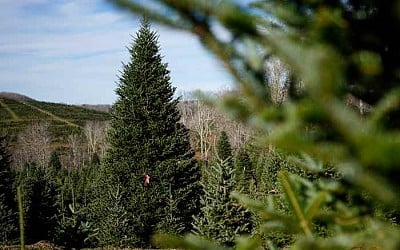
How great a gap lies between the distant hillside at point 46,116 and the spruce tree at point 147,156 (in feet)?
188

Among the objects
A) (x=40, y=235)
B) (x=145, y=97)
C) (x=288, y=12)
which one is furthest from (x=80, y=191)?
(x=288, y=12)

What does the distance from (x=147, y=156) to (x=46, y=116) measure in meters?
80.4

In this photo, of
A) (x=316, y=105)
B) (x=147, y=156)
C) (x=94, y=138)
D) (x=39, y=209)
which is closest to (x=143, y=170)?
(x=147, y=156)

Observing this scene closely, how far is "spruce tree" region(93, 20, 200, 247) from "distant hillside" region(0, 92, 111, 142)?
5739 cm

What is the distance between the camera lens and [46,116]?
315 feet

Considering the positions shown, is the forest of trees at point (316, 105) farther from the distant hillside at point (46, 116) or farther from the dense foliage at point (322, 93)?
the distant hillside at point (46, 116)

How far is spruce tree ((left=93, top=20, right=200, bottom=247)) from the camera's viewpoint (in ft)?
65.0

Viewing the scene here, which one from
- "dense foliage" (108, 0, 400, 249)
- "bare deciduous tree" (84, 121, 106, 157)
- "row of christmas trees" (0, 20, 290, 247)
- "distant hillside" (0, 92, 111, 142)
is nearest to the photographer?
"dense foliage" (108, 0, 400, 249)

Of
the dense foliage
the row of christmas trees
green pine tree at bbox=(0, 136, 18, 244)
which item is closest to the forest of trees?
the dense foliage

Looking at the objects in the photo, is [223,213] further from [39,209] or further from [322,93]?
[322,93]

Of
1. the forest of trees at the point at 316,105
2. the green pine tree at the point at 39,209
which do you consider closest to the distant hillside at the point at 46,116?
the green pine tree at the point at 39,209

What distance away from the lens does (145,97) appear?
21.6m

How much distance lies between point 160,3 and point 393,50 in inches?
23.1

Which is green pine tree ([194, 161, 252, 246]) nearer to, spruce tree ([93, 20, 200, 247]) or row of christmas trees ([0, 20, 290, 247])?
row of christmas trees ([0, 20, 290, 247])
